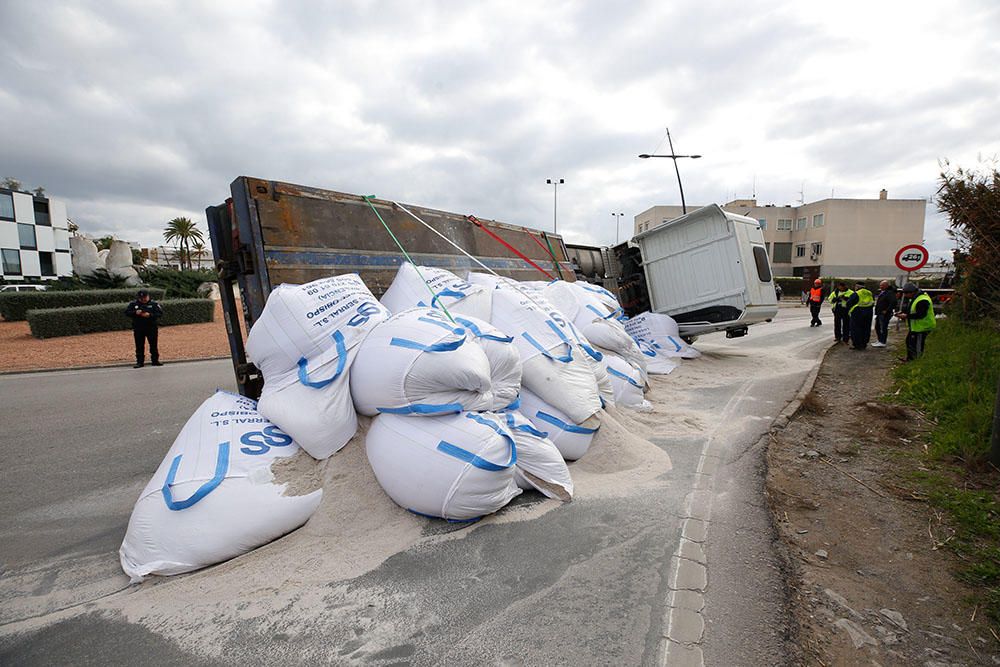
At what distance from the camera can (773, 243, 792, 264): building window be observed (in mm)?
50575

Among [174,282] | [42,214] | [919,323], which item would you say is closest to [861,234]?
[919,323]

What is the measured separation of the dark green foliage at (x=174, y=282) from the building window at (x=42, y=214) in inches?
842

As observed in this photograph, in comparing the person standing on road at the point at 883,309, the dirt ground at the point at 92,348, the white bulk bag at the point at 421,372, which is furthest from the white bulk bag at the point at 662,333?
the dirt ground at the point at 92,348

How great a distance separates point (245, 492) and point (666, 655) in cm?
194

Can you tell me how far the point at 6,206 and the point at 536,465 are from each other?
45960 mm

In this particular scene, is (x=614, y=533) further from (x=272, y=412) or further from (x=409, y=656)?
(x=272, y=412)

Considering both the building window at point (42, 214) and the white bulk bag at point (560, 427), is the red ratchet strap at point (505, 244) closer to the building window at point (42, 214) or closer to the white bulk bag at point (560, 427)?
the white bulk bag at point (560, 427)

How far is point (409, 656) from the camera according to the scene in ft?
5.84

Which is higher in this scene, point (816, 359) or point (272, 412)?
point (272, 412)

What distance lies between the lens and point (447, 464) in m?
2.48

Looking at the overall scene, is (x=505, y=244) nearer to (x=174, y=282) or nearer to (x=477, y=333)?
(x=477, y=333)

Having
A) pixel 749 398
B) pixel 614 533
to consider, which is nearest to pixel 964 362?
pixel 749 398

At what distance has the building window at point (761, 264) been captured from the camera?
26.6ft

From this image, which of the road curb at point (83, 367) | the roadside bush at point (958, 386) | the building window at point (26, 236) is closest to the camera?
the roadside bush at point (958, 386)
